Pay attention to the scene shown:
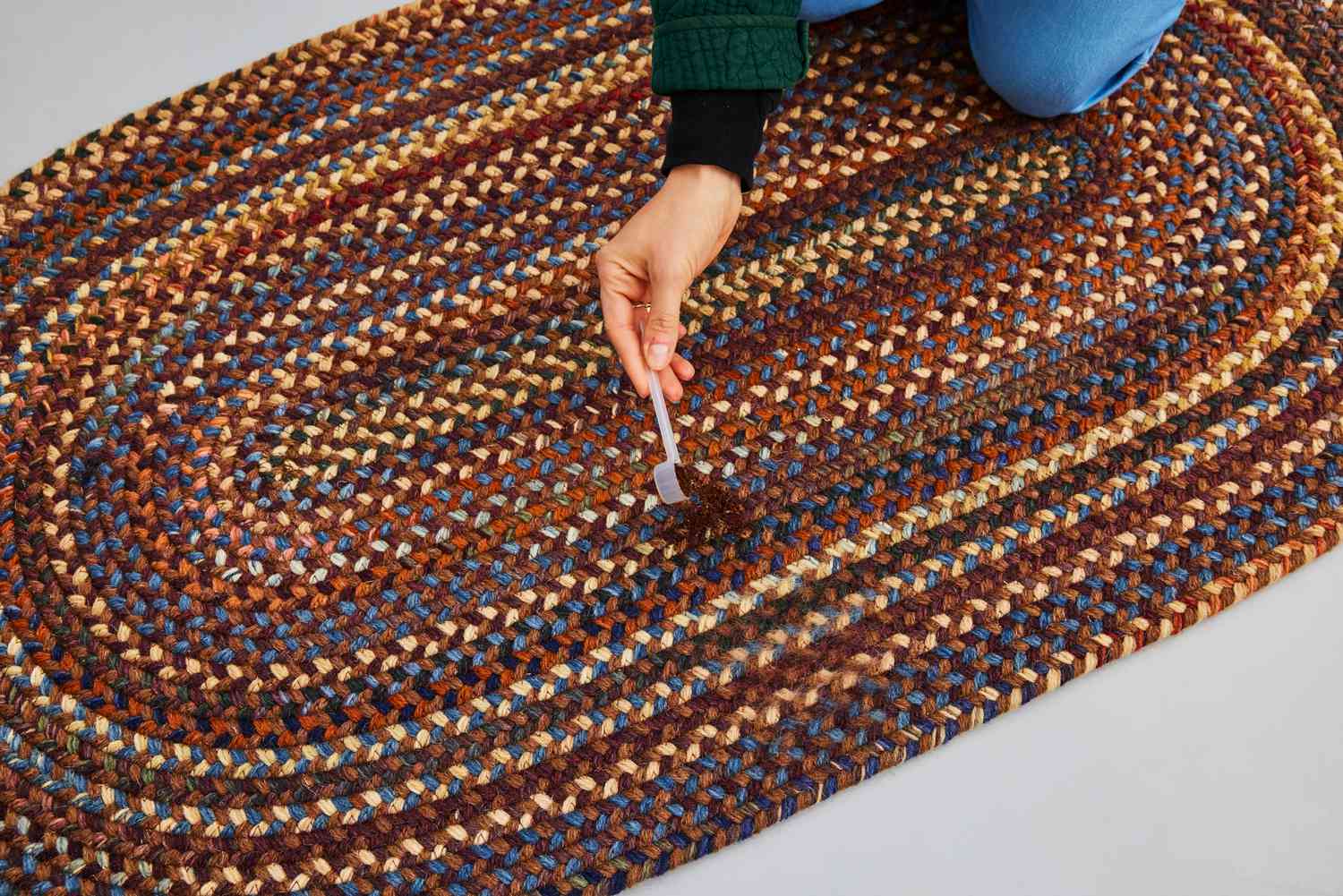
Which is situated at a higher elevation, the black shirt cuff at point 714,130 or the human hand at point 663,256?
the black shirt cuff at point 714,130

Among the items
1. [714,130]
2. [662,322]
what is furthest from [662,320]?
[714,130]

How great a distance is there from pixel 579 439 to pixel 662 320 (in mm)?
136

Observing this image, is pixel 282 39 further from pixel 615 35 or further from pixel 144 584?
pixel 144 584

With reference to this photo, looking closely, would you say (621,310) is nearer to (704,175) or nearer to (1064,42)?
(704,175)

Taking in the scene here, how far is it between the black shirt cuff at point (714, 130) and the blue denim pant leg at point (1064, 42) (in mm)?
236

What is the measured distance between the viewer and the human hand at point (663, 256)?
1.99ft

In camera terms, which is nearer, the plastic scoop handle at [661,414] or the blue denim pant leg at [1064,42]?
the plastic scoop handle at [661,414]

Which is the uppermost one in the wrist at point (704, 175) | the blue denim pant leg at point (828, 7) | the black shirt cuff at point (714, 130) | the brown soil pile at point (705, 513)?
the blue denim pant leg at point (828, 7)

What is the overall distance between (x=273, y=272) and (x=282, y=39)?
0.70ft

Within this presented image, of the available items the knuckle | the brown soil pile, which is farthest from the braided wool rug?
the knuckle

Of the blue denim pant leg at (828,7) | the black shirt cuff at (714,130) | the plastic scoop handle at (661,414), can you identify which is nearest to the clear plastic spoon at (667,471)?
the plastic scoop handle at (661,414)

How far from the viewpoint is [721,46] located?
608mm

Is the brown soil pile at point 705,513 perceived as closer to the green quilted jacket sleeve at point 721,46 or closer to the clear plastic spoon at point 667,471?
the clear plastic spoon at point 667,471

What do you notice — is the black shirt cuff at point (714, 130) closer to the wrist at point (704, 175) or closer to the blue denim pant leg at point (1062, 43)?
the wrist at point (704, 175)
